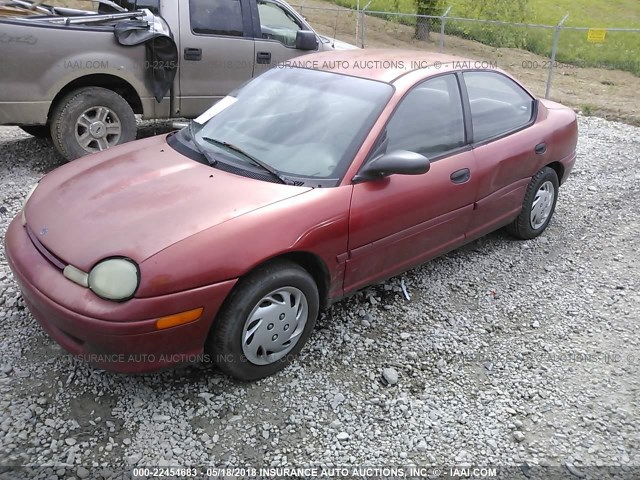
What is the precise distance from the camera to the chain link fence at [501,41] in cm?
1753

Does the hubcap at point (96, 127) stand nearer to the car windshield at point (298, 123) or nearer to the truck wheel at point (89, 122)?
the truck wheel at point (89, 122)

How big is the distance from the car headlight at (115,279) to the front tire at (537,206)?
325 cm

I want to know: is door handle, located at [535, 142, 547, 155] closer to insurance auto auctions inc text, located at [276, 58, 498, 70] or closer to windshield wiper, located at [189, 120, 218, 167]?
insurance auto auctions inc text, located at [276, 58, 498, 70]

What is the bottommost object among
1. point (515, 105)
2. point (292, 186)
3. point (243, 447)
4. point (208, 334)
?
point (243, 447)

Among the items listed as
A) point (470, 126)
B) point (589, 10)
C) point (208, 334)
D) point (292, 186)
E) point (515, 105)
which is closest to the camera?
point (208, 334)

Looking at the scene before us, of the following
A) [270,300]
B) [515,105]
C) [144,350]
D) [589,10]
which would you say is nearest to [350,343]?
[270,300]

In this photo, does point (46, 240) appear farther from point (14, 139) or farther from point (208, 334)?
point (14, 139)

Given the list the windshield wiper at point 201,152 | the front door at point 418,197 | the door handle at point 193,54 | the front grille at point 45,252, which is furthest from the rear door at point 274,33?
the front grille at point 45,252

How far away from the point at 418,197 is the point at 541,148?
62.7 inches

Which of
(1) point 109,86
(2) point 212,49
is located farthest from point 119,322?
(2) point 212,49

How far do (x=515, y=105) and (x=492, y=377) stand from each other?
2.28 meters

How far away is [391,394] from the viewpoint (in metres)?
3.02

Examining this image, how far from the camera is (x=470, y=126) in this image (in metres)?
3.86

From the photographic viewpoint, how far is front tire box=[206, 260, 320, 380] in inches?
107
